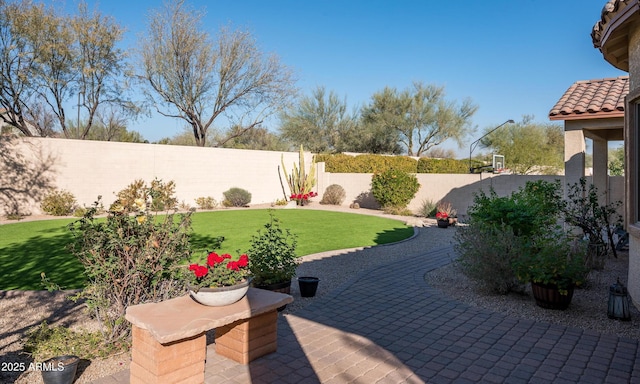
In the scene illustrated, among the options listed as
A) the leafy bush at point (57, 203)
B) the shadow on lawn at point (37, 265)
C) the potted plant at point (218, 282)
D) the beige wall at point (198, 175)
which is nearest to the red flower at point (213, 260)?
the potted plant at point (218, 282)

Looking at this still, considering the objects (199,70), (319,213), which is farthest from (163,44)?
(319,213)

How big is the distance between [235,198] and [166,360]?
1814 centimetres

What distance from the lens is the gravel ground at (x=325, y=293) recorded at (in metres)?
3.86

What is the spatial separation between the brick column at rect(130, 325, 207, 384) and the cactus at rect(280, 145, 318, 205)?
18757mm

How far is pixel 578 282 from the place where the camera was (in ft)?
17.3

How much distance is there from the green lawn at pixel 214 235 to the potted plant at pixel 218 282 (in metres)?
3.94

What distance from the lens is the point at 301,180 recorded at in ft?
75.0

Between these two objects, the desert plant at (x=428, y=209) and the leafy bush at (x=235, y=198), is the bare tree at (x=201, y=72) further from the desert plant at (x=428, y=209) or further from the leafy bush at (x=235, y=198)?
the desert plant at (x=428, y=209)

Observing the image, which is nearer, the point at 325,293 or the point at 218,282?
the point at 218,282

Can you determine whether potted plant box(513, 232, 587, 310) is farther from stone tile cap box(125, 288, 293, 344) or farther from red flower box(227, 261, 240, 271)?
red flower box(227, 261, 240, 271)

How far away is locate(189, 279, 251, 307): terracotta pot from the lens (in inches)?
140

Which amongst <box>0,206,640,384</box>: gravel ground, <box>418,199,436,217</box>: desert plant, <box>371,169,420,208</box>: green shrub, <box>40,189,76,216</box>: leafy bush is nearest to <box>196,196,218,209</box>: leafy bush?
<box>40,189,76,216</box>: leafy bush

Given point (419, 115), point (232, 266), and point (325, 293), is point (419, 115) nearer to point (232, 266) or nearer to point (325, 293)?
point (325, 293)

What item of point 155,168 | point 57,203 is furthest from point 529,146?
point 57,203
